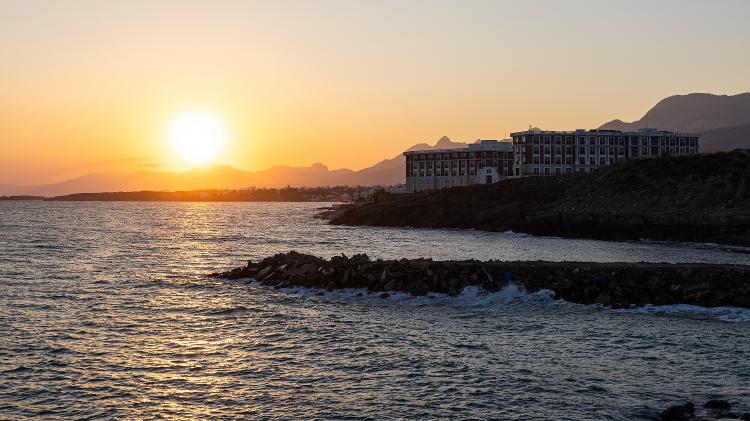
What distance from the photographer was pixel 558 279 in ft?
151

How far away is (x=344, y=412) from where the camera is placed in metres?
23.2

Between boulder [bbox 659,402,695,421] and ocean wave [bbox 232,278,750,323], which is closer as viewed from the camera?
boulder [bbox 659,402,695,421]

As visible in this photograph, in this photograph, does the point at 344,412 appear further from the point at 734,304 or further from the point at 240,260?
the point at 240,260

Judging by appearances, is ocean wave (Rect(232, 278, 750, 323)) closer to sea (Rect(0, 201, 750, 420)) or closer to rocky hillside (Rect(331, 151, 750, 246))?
A: sea (Rect(0, 201, 750, 420))

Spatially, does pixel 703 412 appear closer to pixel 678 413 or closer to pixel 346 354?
pixel 678 413

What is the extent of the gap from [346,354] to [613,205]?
101 meters

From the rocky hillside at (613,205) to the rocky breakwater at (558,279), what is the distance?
50.1m

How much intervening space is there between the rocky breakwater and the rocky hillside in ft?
164

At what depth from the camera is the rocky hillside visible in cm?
10006

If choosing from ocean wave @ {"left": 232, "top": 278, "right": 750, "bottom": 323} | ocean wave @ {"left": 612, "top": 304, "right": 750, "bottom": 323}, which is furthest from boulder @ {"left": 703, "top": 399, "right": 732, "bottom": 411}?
ocean wave @ {"left": 232, "top": 278, "right": 750, "bottom": 323}

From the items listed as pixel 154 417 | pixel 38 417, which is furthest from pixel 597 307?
pixel 38 417

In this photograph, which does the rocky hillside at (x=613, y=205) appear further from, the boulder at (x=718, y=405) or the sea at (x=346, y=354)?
the boulder at (x=718, y=405)

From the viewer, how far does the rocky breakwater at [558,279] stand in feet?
139

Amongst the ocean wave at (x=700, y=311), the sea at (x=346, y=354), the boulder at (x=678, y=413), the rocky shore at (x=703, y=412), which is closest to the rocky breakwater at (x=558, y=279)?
the ocean wave at (x=700, y=311)
